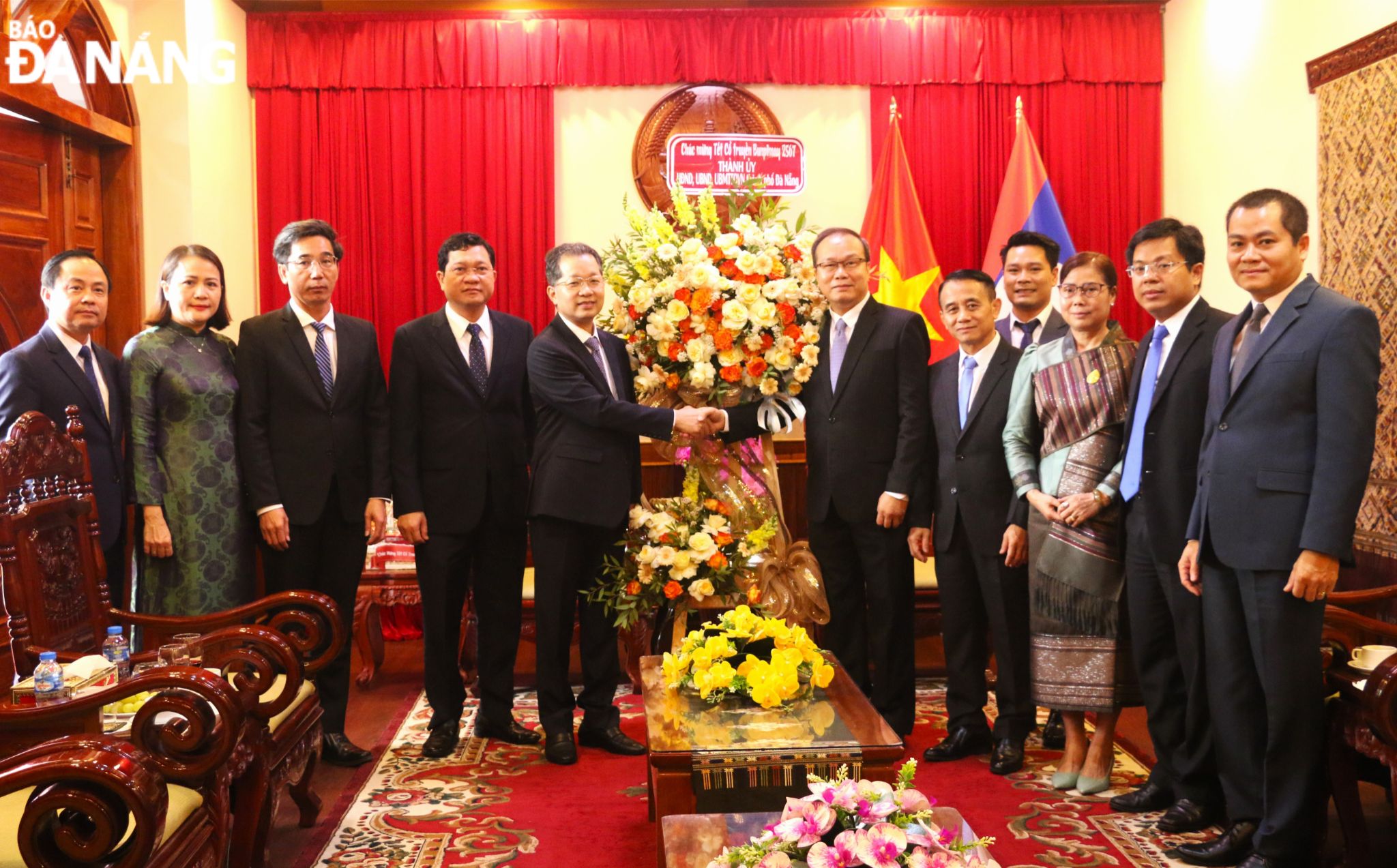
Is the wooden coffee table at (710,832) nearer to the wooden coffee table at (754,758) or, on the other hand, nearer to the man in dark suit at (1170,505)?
the wooden coffee table at (754,758)

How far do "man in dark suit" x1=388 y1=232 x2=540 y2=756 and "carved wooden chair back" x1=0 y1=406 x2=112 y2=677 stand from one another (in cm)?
107

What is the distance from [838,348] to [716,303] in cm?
60

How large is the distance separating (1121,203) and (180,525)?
17.0 feet

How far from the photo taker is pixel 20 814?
183 cm

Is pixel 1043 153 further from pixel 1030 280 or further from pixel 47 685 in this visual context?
pixel 47 685

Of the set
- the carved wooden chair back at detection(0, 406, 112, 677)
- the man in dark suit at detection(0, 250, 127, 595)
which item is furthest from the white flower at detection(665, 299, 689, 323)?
the man in dark suit at detection(0, 250, 127, 595)

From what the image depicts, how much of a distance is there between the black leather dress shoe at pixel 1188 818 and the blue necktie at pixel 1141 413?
33.4 inches

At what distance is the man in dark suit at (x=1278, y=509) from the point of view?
2.49 m

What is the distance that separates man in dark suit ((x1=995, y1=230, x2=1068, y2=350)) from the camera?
363cm

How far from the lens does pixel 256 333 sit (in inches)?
139

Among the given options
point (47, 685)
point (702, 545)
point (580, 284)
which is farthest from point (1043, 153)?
point (47, 685)

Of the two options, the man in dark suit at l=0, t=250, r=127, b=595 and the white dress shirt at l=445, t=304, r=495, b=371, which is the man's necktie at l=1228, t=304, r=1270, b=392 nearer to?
the white dress shirt at l=445, t=304, r=495, b=371

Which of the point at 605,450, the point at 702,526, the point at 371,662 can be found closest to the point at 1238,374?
the point at 702,526

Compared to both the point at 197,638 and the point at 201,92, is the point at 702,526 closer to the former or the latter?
the point at 197,638
